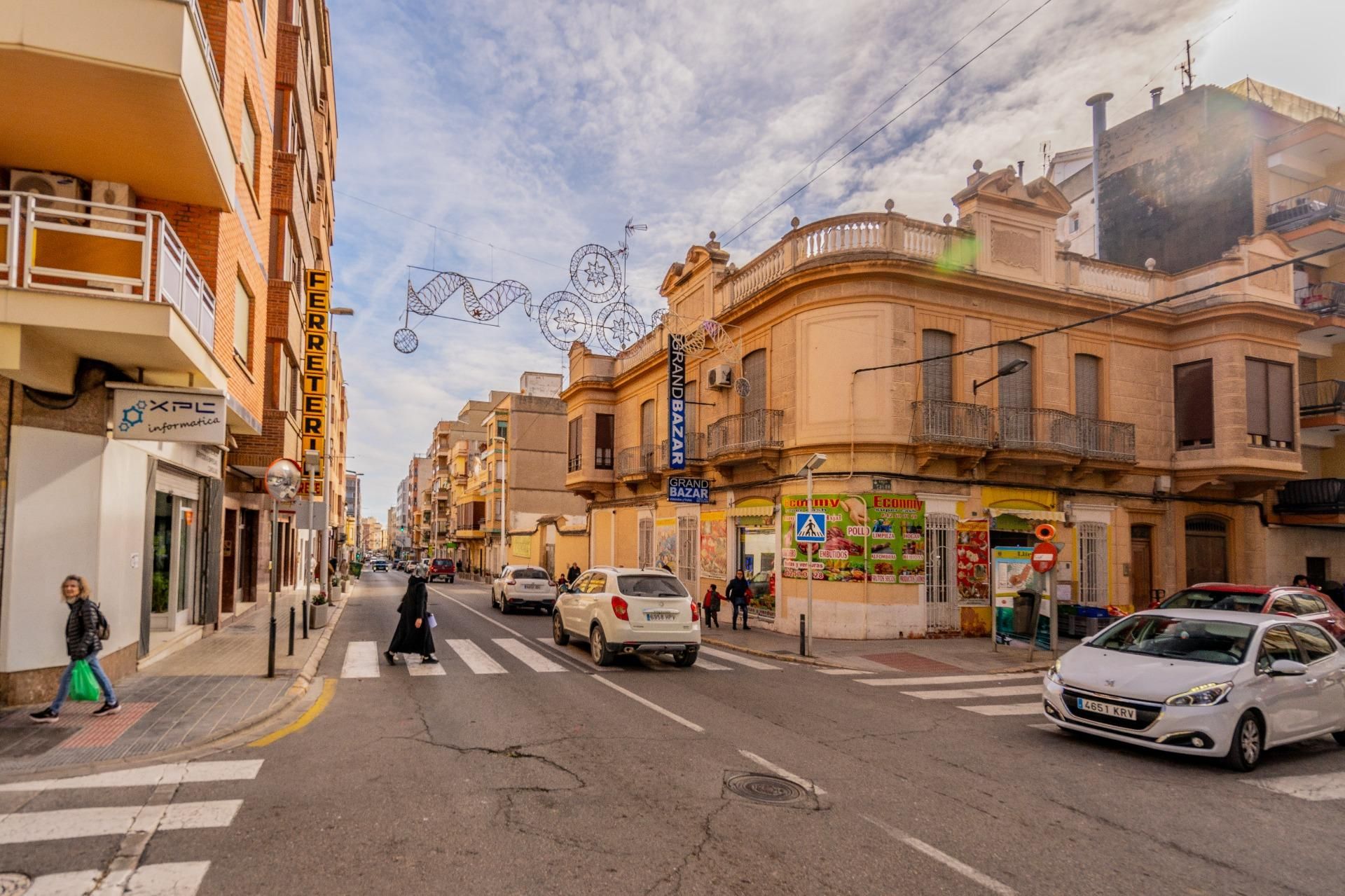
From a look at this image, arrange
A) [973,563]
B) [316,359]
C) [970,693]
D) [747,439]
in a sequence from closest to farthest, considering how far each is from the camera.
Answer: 1. [970,693]
2. [973,563]
3. [747,439]
4. [316,359]

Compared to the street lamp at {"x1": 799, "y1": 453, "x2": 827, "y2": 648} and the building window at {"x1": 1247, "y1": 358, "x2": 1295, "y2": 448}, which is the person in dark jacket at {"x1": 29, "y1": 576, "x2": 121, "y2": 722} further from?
the building window at {"x1": 1247, "y1": 358, "x2": 1295, "y2": 448}

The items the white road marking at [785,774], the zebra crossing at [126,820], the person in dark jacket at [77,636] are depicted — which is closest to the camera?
the zebra crossing at [126,820]

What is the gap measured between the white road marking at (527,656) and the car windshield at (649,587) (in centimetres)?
168

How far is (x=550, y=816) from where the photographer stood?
5652 millimetres

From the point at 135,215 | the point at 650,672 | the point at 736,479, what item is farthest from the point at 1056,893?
the point at 736,479

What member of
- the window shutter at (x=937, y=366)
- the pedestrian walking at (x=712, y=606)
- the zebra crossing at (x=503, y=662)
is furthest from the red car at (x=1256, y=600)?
the pedestrian walking at (x=712, y=606)

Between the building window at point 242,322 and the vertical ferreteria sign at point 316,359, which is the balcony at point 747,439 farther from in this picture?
the building window at point 242,322

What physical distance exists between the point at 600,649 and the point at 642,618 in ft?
3.17

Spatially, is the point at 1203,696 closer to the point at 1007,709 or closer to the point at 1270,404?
the point at 1007,709

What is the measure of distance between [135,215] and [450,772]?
9.28 meters

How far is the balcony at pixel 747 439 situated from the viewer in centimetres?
2008

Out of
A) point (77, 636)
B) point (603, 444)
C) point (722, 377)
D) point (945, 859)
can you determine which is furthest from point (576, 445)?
point (945, 859)

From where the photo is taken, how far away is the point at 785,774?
6898 mm

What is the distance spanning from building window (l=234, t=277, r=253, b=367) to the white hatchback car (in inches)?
318
